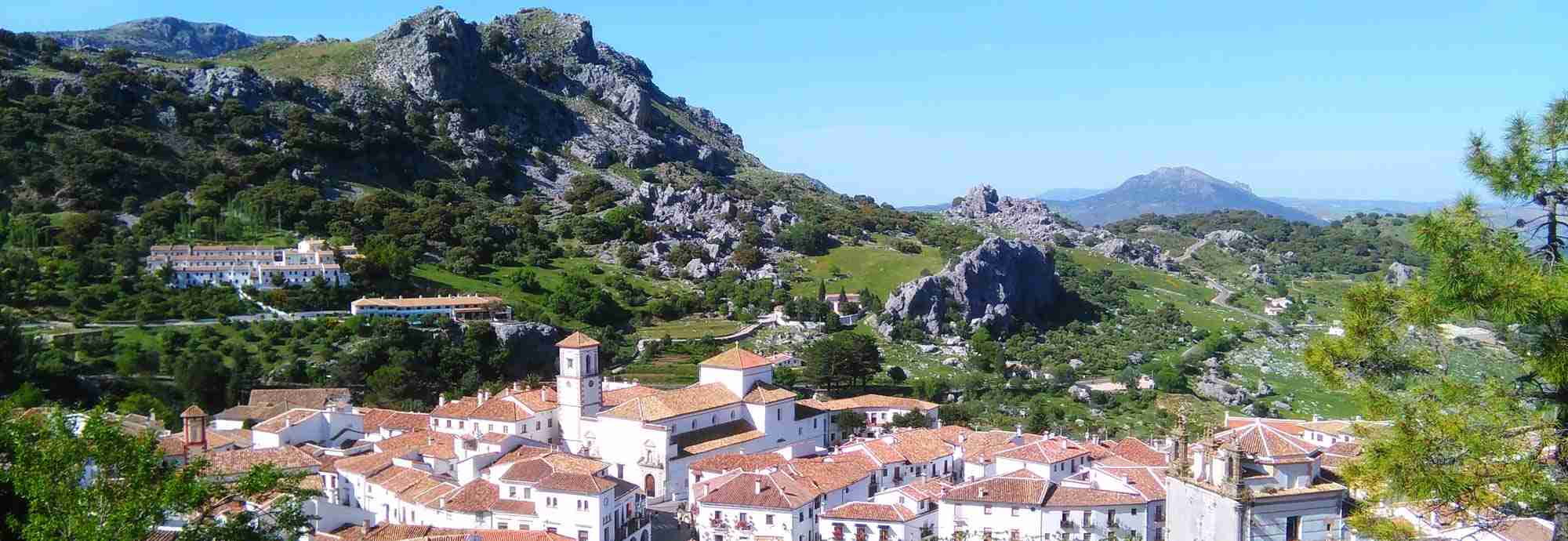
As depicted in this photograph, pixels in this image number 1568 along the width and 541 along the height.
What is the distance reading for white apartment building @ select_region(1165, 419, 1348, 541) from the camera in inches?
715

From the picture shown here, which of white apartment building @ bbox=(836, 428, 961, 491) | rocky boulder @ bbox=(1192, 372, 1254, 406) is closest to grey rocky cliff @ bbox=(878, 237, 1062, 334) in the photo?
rocky boulder @ bbox=(1192, 372, 1254, 406)

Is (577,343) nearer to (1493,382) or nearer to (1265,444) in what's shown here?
(1265,444)

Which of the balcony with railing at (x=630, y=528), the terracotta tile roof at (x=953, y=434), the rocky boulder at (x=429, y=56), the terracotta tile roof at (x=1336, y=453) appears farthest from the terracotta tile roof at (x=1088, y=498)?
the rocky boulder at (x=429, y=56)

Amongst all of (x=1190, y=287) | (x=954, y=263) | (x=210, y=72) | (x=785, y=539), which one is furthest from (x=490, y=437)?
(x=1190, y=287)

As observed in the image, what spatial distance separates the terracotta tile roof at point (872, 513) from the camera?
30.3m

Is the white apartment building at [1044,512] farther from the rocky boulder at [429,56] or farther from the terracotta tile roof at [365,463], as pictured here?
the rocky boulder at [429,56]

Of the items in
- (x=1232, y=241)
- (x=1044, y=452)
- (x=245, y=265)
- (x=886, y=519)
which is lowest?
(x=886, y=519)

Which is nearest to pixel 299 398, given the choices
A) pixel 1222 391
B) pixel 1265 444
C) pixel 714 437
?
pixel 714 437

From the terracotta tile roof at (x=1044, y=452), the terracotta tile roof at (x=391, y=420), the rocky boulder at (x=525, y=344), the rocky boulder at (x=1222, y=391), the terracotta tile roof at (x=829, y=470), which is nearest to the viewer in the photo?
the terracotta tile roof at (x=829, y=470)

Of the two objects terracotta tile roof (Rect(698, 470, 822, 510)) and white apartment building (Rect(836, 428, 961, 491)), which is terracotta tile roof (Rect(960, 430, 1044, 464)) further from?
terracotta tile roof (Rect(698, 470, 822, 510))

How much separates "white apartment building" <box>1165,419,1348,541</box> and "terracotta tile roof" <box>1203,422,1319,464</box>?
0.04m

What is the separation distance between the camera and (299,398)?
46.2 m

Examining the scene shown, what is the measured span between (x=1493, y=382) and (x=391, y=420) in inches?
1562

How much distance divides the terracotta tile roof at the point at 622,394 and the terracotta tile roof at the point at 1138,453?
16.2 meters
